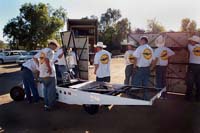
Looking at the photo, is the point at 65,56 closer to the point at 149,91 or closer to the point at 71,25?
the point at 149,91

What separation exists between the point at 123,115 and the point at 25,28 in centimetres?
2562

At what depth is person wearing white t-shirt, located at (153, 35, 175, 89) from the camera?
7009mm

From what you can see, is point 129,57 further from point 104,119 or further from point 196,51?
point 104,119

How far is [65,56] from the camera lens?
834 centimetres

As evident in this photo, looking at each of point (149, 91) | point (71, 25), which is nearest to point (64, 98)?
point (149, 91)

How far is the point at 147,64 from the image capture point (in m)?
6.36

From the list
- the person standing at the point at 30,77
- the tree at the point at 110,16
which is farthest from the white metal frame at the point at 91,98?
the tree at the point at 110,16

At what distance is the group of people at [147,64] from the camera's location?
20.7ft

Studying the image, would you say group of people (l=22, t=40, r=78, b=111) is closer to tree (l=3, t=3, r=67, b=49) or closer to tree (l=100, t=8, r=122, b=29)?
tree (l=3, t=3, r=67, b=49)

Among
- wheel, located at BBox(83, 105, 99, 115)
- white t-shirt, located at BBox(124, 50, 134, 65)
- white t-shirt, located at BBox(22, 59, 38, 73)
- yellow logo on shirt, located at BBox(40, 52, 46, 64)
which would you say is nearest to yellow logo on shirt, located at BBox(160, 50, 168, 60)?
white t-shirt, located at BBox(124, 50, 134, 65)

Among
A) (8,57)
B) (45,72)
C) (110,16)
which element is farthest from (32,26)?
(110,16)

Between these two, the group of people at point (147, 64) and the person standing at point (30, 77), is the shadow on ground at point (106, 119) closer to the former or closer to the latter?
the person standing at point (30, 77)

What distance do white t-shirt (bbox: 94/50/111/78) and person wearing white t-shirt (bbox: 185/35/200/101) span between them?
2424mm

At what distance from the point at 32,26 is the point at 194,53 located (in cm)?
2467
